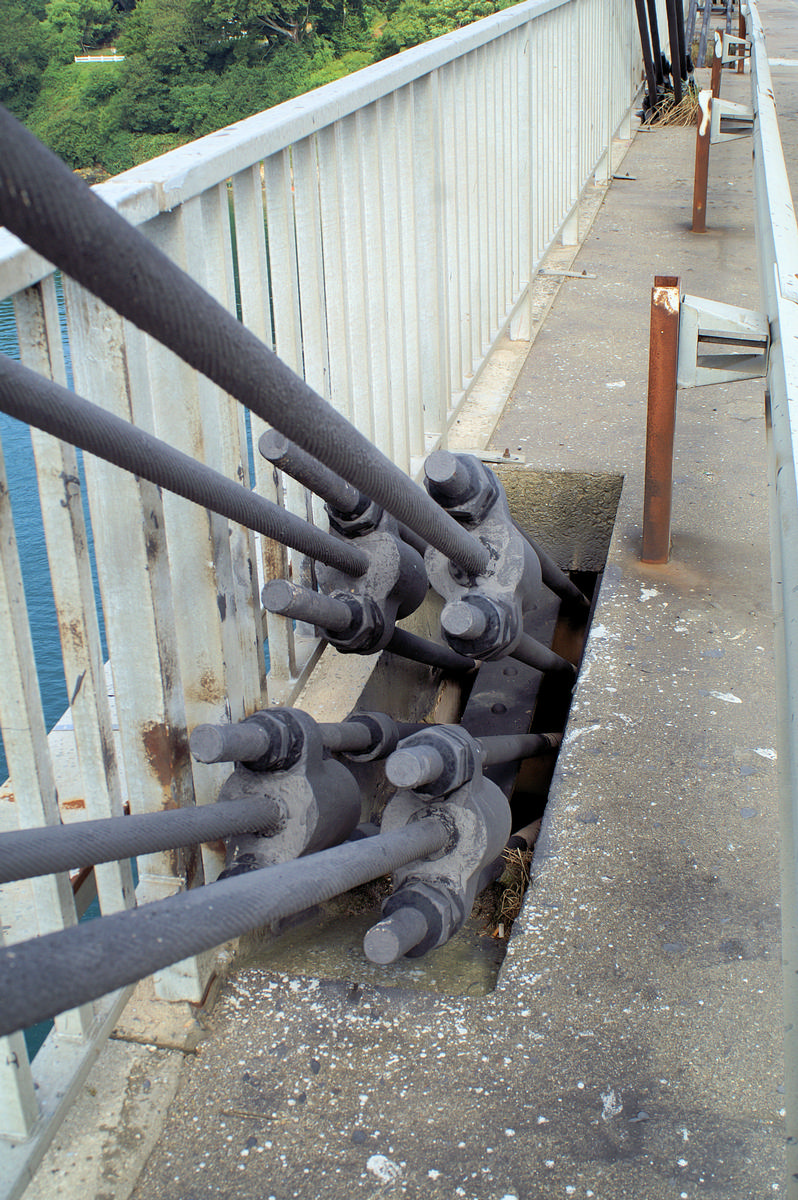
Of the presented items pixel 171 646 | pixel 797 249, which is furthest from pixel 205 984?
pixel 797 249

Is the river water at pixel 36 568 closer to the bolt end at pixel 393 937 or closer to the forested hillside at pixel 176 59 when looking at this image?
the bolt end at pixel 393 937

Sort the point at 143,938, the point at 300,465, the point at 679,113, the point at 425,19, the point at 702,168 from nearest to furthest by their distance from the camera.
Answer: the point at 143,938 → the point at 300,465 → the point at 702,168 → the point at 679,113 → the point at 425,19

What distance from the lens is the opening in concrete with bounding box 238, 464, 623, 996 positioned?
1803 mm

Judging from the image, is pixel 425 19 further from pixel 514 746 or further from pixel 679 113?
pixel 514 746

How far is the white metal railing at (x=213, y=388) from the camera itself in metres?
1.37

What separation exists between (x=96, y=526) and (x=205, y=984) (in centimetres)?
76

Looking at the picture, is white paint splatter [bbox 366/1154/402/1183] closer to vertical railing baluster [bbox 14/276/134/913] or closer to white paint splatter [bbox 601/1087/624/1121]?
white paint splatter [bbox 601/1087/624/1121]

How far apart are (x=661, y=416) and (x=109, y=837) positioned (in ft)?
6.43

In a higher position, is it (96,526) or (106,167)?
(96,526)

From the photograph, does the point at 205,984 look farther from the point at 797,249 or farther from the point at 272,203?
the point at 797,249

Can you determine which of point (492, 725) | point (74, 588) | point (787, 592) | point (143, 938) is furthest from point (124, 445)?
point (492, 725)

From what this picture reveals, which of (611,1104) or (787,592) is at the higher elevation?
(787,592)

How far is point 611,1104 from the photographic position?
4.72 feet

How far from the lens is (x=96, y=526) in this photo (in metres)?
1.51
